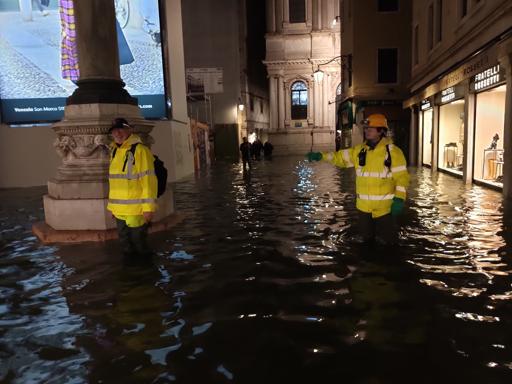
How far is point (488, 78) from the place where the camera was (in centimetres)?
1260

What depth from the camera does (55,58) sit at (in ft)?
52.0

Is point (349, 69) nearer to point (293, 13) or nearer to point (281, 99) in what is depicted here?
point (281, 99)

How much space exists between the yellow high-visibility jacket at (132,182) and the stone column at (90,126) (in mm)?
1797

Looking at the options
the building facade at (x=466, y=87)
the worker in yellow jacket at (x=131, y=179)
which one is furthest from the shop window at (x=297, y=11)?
the worker in yellow jacket at (x=131, y=179)

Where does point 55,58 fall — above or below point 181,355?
above

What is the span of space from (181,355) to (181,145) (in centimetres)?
1594

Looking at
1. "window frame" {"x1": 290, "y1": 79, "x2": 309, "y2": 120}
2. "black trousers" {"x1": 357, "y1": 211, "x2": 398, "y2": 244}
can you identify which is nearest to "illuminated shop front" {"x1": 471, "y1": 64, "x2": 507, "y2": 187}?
"black trousers" {"x1": 357, "y1": 211, "x2": 398, "y2": 244}

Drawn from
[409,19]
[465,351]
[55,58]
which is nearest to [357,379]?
[465,351]

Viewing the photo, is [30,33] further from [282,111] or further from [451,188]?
[282,111]

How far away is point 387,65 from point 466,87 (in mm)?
13618

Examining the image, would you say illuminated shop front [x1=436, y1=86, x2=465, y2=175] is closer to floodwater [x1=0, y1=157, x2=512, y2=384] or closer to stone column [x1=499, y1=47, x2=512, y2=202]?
stone column [x1=499, y1=47, x2=512, y2=202]

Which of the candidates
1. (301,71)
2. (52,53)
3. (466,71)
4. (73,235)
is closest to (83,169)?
(73,235)

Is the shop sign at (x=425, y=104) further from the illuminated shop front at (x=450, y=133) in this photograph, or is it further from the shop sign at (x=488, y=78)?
the shop sign at (x=488, y=78)

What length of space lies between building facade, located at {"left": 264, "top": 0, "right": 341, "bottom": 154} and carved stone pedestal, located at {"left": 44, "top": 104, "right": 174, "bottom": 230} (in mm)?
42829
